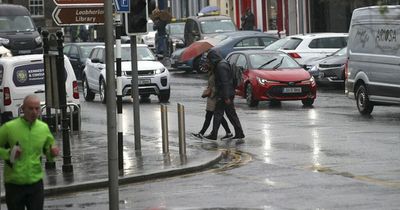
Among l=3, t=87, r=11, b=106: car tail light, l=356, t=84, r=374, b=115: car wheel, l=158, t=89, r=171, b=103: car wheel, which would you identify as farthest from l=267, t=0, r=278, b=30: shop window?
l=3, t=87, r=11, b=106: car tail light

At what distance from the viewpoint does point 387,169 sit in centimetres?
1669

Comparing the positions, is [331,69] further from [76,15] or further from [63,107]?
[76,15]

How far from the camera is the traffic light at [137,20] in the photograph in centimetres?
1875

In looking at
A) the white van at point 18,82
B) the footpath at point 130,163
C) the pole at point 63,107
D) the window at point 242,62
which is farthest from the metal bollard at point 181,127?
the window at point 242,62

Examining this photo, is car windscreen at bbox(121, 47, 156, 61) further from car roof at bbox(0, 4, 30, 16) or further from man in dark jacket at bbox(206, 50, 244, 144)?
man in dark jacket at bbox(206, 50, 244, 144)

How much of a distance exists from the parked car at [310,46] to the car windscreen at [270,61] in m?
6.16

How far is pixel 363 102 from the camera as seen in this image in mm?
26891

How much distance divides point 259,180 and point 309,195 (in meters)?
1.90

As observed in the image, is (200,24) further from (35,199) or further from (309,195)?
(35,199)

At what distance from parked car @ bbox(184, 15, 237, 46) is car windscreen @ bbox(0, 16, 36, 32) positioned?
8070mm

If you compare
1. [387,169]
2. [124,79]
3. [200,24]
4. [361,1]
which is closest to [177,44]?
[200,24]

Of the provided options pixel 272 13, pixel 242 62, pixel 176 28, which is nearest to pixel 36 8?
pixel 176 28

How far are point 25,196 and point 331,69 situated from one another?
83.0 feet

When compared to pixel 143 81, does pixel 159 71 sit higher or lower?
higher
